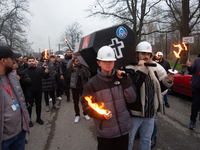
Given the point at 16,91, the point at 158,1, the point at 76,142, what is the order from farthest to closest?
1. the point at 158,1
2. the point at 76,142
3. the point at 16,91

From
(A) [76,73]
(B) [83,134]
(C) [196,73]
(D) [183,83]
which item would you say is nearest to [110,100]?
(B) [83,134]

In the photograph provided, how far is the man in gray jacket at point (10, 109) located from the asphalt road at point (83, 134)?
4.30ft

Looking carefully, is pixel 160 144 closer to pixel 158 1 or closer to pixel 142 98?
pixel 142 98

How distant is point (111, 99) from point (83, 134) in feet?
7.07

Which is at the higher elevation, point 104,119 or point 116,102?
point 116,102

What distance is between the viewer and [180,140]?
300cm

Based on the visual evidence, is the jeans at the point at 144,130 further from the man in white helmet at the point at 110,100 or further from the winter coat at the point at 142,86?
the man in white helmet at the point at 110,100

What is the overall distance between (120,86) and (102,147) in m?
0.91

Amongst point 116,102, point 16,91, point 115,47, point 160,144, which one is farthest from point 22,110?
point 160,144

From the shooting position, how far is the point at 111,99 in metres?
1.77

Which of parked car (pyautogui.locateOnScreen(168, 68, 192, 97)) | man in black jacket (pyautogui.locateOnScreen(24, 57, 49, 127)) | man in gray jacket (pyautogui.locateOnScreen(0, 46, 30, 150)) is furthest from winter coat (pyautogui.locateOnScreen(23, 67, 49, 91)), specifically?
parked car (pyautogui.locateOnScreen(168, 68, 192, 97))

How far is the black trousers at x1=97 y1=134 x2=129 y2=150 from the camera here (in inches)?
71.6

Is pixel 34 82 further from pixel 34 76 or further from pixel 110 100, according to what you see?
pixel 110 100

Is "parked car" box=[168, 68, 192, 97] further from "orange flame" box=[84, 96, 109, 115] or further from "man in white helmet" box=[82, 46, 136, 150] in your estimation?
"orange flame" box=[84, 96, 109, 115]
